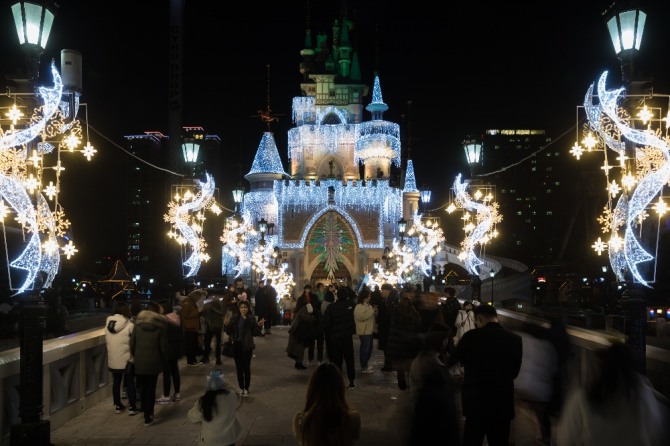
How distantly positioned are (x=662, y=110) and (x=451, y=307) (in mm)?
5112

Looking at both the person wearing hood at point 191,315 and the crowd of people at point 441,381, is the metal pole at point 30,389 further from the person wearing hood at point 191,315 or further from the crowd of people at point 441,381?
the person wearing hood at point 191,315

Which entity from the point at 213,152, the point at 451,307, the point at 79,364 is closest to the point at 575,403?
the point at 79,364

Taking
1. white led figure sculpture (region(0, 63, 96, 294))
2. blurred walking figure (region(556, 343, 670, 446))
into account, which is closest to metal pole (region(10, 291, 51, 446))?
white led figure sculpture (region(0, 63, 96, 294))

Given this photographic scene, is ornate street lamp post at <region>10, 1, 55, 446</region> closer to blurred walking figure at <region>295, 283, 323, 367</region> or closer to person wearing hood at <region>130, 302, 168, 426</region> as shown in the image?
person wearing hood at <region>130, 302, 168, 426</region>

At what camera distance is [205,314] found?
14953mm

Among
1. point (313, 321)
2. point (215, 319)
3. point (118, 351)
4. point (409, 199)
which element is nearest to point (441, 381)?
point (118, 351)

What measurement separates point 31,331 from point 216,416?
2.60 metres

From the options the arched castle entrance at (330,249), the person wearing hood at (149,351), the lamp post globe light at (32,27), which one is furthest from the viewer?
the arched castle entrance at (330,249)

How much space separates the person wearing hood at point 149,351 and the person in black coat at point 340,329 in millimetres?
3074

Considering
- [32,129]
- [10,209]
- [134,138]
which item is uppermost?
[134,138]

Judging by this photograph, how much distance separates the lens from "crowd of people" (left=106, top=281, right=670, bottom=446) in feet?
13.8

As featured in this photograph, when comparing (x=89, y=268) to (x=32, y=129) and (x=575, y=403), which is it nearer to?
(x=32, y=129)

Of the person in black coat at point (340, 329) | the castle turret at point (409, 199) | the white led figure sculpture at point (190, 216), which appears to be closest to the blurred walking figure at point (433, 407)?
the person in black coat at point (340, 329)

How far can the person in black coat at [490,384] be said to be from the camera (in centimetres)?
577
